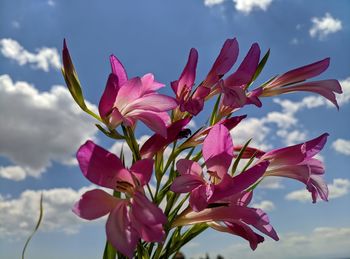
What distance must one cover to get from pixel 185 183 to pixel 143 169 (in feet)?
0.21

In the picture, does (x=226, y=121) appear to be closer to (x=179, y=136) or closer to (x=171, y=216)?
(x=179, y=136)

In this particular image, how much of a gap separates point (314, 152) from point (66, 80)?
407mm

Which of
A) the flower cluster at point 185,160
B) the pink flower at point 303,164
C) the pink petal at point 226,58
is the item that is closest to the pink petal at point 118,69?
the flower cluster at point 185,160

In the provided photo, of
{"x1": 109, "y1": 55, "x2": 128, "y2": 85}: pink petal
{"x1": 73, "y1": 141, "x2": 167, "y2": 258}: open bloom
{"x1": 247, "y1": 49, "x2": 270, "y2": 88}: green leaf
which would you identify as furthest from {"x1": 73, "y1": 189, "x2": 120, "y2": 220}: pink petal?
{"x1": 247, "y1": 49, "x2": 270, "y2": 88}: green leaf

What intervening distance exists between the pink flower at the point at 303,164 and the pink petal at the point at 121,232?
29cm

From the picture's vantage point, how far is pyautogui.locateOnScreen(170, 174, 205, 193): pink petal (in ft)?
1.95

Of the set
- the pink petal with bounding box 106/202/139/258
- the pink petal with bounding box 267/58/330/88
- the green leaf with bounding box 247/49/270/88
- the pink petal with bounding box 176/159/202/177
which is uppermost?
the green leaf with bounding box 247/49/270/88

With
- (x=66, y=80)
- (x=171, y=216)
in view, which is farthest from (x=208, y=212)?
(x=66, y=80)

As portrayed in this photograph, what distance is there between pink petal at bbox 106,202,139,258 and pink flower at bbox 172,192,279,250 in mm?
144

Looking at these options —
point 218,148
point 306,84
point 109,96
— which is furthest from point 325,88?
point 109,96

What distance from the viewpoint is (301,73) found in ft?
2.60

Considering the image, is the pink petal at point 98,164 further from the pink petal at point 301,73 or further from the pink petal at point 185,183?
the pink petal at point 301,73

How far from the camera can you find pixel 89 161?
543 mm

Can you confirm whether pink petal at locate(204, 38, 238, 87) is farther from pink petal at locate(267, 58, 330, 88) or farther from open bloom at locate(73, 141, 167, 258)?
open bloom at locate(73, 141, 167, 258)
